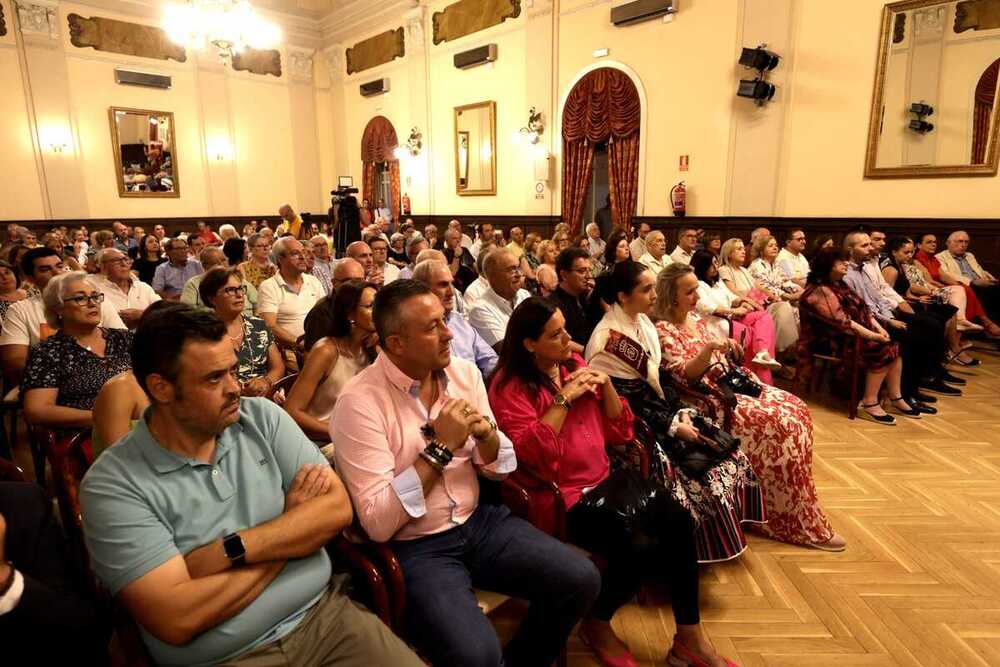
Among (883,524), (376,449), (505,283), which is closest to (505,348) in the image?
(376,449)

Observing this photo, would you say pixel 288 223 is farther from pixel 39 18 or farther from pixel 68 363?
pixel 68 363

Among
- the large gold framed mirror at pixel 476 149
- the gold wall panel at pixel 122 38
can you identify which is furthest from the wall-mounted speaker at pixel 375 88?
the gold wall panel at pixel 122 38

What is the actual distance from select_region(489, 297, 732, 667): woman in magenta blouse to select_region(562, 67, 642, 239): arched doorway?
7028 millimetres

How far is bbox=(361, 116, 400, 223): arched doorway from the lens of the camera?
1259 cm

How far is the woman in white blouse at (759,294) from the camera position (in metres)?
4.93

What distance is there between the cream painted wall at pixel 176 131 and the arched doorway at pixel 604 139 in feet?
24.0

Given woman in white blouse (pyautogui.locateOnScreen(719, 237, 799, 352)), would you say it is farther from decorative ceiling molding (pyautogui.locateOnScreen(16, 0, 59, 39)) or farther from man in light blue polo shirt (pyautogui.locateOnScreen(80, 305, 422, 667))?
decorative ceiling molding (pyautogui.locateOnScreen(16, 0, 59, 39))

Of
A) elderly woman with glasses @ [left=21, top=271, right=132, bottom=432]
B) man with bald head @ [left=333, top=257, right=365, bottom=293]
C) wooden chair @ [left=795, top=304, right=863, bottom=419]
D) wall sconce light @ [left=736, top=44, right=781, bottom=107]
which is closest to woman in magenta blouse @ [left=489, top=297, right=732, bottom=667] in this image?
elderly woman with glasses @ [left=21, top=271, right=132, bottom=432]

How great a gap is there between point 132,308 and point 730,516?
425cm

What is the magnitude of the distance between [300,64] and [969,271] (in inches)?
518

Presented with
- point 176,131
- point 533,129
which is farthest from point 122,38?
point 533,129

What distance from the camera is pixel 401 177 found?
40.9ft

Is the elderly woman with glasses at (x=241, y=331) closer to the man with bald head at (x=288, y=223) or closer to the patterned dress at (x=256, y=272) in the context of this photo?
the patterned dress at (x=256, y=272)

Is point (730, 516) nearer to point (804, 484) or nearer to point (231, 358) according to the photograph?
point (804, 484)
